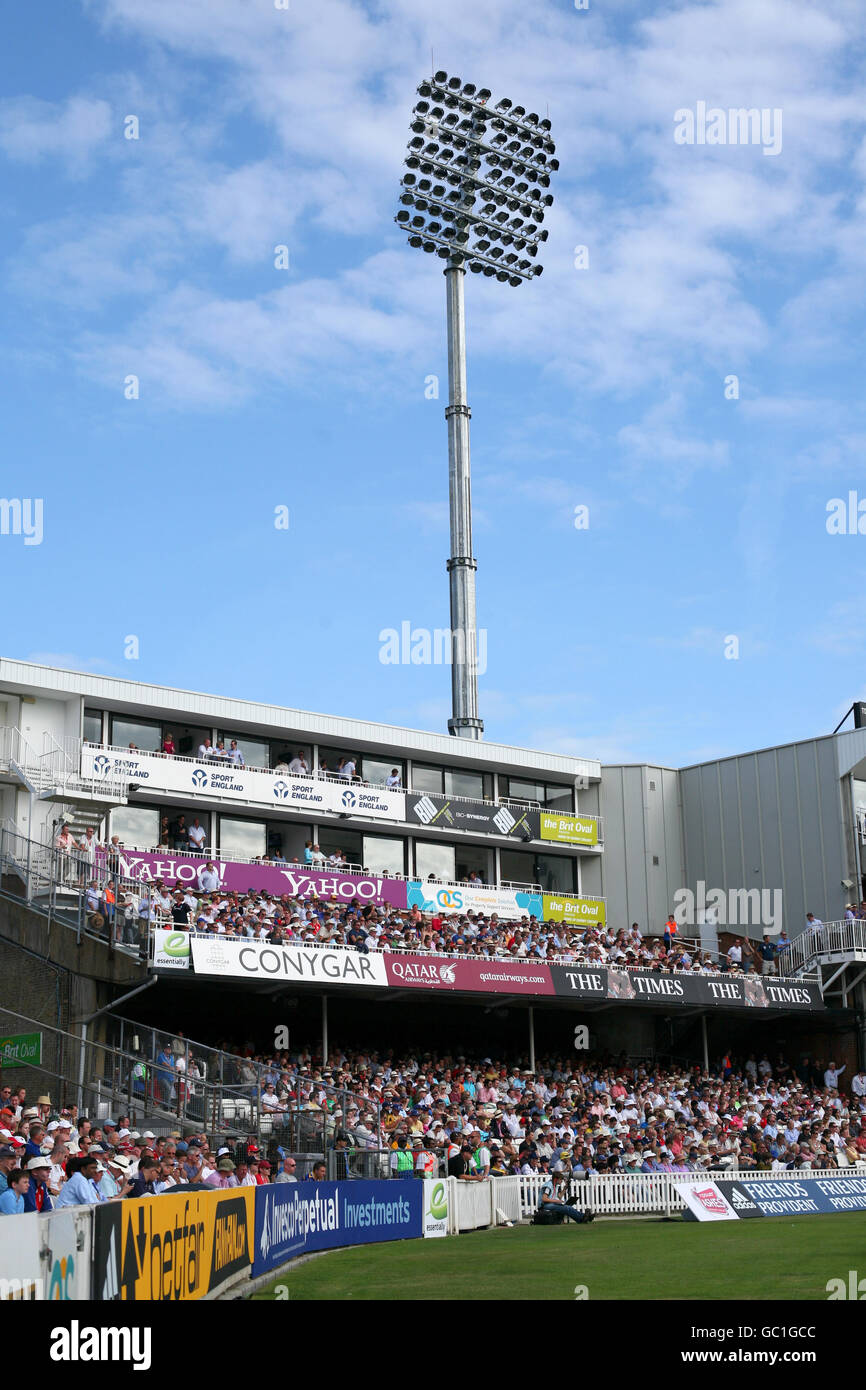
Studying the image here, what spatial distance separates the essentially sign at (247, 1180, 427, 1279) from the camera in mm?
16922

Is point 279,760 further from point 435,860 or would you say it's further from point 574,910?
point 574,910

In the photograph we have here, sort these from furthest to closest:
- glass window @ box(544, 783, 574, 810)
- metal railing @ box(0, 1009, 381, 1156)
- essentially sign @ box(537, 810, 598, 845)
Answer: glass window @ box(544, 783, 574, 810), essentially sign @ box(537, 810, 598, 845), metal railing @ box(0, 1009, 381, 1156)

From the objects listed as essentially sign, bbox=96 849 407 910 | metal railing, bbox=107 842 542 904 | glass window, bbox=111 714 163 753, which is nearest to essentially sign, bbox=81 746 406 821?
glass window, bbox=111 714 163 753

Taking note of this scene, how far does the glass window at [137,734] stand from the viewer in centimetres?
4047

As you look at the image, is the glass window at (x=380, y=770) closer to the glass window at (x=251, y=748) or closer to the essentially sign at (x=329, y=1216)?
the glass window at (x=251, y=748)

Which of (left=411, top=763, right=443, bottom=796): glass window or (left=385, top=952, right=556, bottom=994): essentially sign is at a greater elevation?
(left=411, top=763, right=443, bottom=796): glass window

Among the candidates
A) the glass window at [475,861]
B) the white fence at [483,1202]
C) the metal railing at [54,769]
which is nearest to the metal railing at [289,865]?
the glass window at [475,861]

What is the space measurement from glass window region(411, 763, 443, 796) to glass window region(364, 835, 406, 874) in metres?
2.03

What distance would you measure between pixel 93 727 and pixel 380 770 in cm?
933

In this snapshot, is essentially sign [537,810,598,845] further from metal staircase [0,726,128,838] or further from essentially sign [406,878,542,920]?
metal staircase [0,726,128,838]

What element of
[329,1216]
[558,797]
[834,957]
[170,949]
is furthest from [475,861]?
[329,1216]

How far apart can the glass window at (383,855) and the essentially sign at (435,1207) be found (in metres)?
19.6

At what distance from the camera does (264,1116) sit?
24.1 metres

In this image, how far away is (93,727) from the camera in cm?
4006
